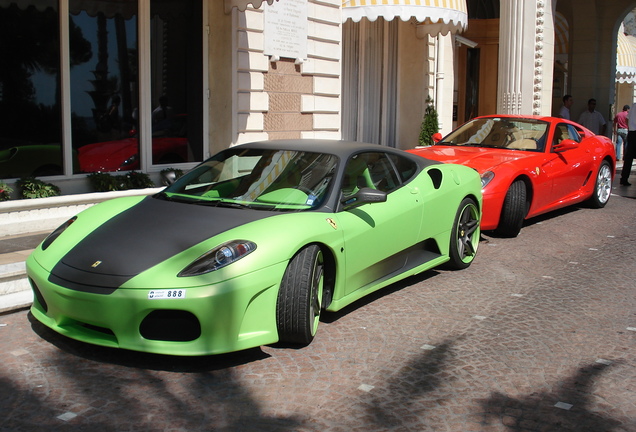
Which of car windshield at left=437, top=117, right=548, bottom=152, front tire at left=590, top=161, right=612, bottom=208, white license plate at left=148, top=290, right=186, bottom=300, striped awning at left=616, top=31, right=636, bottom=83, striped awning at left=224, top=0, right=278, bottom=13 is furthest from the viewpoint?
striped awning at left=616, top=31, right=636, bottom=83

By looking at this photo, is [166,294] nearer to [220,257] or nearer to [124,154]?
[220,257]

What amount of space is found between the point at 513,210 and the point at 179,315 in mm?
5403

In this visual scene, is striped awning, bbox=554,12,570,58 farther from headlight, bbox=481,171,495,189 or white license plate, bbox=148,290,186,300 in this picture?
white license plate, bbox=148,290,186,300

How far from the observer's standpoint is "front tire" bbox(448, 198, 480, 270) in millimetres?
6996

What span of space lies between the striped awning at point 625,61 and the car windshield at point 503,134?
59.3 ft

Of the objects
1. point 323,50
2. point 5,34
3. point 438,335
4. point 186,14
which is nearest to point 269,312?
point 438,335

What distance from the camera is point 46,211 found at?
8844 mm

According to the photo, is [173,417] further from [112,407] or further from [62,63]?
[62,63]

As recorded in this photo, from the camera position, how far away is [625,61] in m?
26.9

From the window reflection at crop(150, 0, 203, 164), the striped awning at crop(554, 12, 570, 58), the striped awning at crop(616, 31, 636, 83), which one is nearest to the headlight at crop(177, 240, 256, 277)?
the window reflection at crop(150, 0, 203, 164)

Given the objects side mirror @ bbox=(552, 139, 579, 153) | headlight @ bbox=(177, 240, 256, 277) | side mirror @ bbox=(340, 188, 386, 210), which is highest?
side mirror @ bbox=(552, 139, 579, 153)

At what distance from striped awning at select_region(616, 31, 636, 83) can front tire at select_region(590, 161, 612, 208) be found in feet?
54.5

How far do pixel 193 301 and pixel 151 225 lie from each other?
972 millimetres

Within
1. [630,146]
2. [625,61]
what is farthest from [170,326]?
[625,61]
